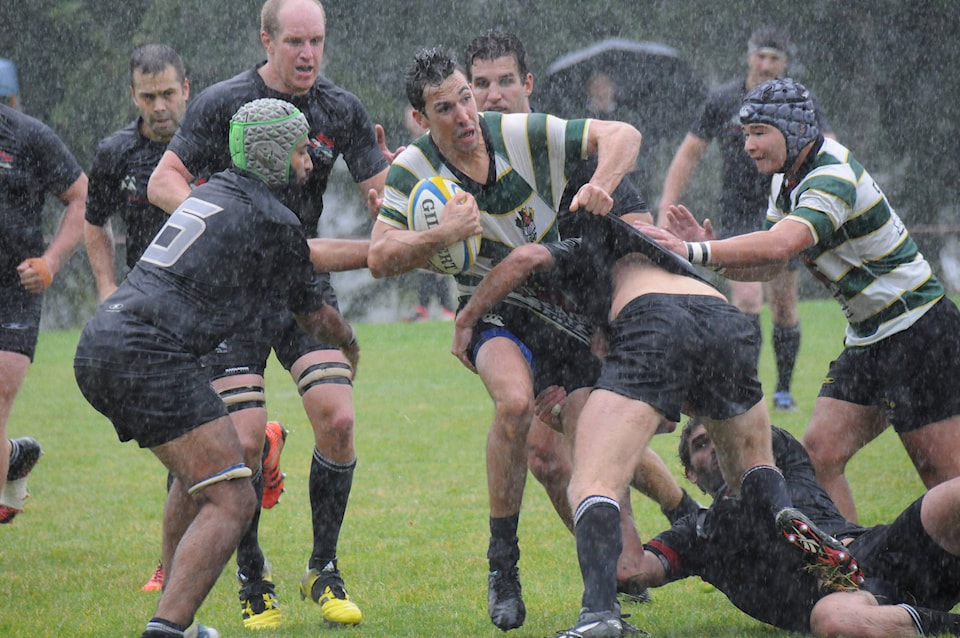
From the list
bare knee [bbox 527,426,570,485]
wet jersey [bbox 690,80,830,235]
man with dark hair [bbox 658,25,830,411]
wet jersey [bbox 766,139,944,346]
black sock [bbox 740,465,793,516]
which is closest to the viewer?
black sock [bbox 740,465,793,516]

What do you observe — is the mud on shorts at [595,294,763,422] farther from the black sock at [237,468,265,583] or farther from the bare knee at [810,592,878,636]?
the black sock at [237,468,265,583]

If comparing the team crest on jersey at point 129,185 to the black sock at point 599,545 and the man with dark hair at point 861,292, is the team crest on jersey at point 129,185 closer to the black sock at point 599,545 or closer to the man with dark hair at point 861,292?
the man with dark hair at point 861,292

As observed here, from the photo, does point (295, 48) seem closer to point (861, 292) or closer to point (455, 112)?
point (455, 112)

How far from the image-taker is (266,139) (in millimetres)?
4602

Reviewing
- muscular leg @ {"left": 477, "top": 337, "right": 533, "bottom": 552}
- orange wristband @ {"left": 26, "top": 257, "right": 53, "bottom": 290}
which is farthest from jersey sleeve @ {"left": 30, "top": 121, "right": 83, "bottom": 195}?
muscular leg @ {"left": 477, "top": 337, "right": 533, "bottom": 552}

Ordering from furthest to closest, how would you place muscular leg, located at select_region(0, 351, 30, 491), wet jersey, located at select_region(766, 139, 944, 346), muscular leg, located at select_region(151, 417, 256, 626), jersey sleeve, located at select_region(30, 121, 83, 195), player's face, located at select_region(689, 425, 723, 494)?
jersey sleeve, located at select_region(30, 121, 83, 195)
muscular leg, located at select_region(0, 351, 30, 491)
player's face, located at select_region(689, 425, 723, 494)
wet jersey, located at select_region(766, 139, 944, 346)
muscular leg, located at select_region(151, 417, 256, 626)

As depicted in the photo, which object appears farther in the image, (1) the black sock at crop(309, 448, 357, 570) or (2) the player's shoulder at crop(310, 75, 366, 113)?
(2) the player's shoulder at crop(310, 75, 366, 113)

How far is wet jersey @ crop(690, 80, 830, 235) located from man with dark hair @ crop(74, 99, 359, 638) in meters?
5.44

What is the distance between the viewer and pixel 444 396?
11.9m

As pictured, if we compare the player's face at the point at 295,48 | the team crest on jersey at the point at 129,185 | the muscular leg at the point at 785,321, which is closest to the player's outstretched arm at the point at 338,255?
the player's face at the point at 295,48

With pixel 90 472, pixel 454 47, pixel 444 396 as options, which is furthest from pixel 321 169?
pixel 454 47

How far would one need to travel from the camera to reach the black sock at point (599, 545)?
4.11 m

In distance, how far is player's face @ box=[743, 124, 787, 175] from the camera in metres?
4.99

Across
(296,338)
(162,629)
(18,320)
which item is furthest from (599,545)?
(18,320)
